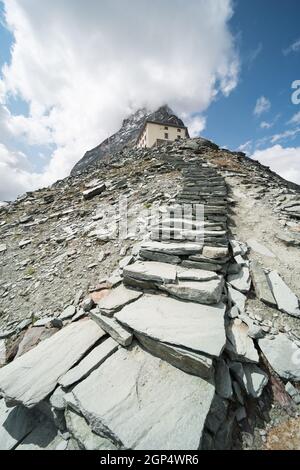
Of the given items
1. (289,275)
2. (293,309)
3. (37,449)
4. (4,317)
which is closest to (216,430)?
(37,449)

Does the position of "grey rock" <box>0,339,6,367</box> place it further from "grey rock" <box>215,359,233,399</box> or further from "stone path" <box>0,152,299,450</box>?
"grey rock" <box>215,359,233,399</box>

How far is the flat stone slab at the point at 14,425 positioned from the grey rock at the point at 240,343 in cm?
299

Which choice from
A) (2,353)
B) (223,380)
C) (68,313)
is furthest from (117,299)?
(2,353)

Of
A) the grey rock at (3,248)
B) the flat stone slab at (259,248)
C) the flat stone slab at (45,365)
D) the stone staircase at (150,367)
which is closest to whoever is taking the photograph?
the stone staircase at (150,367)

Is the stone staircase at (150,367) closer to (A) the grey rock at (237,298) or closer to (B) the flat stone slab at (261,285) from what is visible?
(A) the grey rock at (237,298)

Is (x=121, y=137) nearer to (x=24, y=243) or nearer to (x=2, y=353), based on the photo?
(x=24, y=243)

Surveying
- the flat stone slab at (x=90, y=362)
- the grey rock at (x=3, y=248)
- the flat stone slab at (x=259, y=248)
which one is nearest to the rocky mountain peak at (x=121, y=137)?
the grey rock at (x=3, y=248)

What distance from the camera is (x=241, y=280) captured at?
434 cm

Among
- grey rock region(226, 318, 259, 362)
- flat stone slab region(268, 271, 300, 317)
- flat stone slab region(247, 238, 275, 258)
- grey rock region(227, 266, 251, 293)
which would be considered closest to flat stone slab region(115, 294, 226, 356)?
grey rock region(226, 318, 259, 362)

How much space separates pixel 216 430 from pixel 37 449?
2204 mm

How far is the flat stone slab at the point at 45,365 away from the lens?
8.85ft

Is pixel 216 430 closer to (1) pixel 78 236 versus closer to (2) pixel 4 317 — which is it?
(2) pixel 4 317

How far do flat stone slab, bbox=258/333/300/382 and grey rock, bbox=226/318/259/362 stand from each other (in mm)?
235

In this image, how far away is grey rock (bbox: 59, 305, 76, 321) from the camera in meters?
4.23
